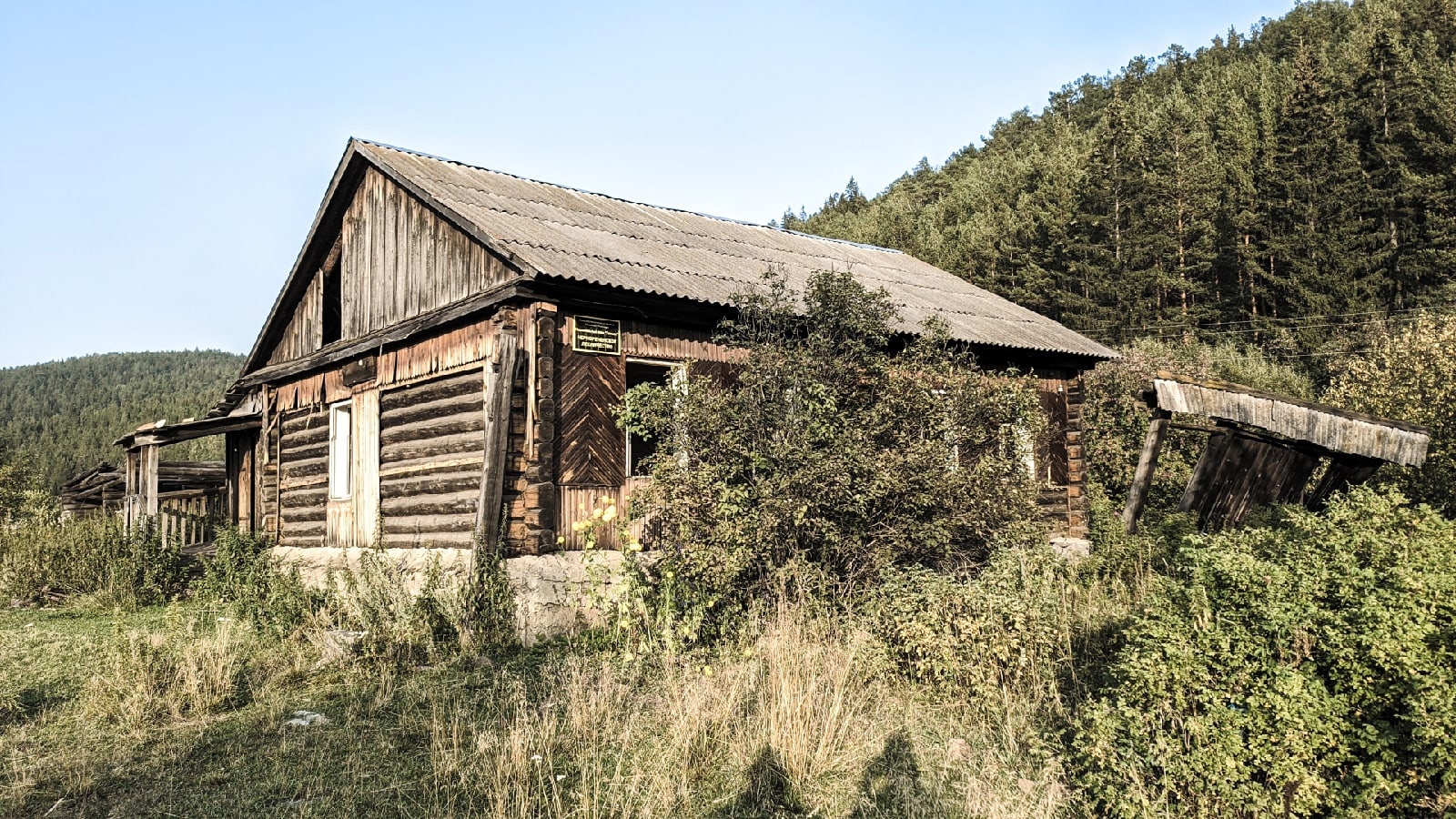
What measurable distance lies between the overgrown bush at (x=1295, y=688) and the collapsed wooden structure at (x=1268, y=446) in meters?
4.97

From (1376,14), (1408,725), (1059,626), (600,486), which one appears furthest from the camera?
(1376,14)

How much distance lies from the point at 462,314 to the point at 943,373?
18.2 feet

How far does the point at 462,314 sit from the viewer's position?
10.1 meters

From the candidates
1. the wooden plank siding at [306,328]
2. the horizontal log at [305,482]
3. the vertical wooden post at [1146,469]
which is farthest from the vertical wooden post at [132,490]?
the vertical wooden post at [1146,469]

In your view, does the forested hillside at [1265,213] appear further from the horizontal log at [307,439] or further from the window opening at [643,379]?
the horizontal log at [307,439]

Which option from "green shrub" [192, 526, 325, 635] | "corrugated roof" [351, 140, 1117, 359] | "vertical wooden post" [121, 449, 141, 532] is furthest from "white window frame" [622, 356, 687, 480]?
"vertical wooden post" [121, 449, 141, 532]

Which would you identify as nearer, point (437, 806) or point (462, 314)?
point (437, 806)

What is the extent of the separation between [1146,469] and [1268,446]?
1912 mm

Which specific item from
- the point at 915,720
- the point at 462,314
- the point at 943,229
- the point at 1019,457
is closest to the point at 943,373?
the point at 1019,457

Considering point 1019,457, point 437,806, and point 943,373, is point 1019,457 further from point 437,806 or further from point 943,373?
point 437,806

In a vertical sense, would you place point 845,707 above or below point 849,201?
below

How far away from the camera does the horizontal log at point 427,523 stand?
10.2 meters

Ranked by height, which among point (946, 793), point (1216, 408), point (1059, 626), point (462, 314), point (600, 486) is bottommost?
point (946, 793)

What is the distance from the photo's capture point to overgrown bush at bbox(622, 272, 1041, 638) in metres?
6.95
